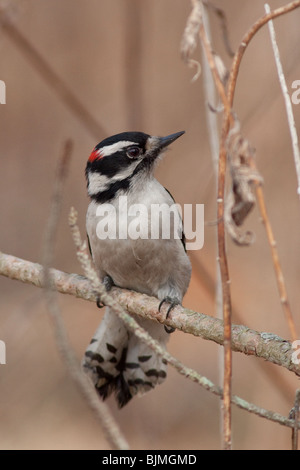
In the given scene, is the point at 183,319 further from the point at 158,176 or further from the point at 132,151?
the point at 158,176

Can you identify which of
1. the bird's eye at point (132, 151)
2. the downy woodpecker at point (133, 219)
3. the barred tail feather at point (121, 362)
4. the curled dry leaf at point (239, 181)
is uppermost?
the bird's eye at point (132, 151)

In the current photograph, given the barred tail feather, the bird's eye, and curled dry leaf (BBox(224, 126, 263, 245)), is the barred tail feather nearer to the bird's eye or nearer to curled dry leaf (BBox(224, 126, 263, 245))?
the bird's eye

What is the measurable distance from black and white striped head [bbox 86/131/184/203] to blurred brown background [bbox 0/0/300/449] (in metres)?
0.47

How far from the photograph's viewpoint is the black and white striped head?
3908 mm

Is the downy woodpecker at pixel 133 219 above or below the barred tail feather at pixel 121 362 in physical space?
above

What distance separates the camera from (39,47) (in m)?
7.83

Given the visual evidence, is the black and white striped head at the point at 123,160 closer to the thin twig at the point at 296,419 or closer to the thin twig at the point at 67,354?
the thin twig at the point at 296,419

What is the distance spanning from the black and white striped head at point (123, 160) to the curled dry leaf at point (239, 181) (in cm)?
207

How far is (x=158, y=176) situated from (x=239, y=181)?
15.1 ft

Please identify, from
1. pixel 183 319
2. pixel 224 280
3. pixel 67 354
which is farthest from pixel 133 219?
pixel 67 354

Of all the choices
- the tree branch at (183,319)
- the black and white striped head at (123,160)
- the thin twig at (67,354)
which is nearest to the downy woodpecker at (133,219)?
the black and white striped head at (123,160)

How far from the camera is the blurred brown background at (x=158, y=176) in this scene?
5.54 m

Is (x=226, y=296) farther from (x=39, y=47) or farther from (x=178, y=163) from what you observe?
(x=39, y=47)
